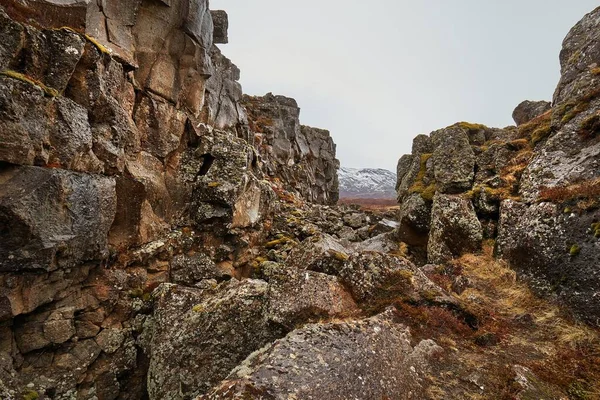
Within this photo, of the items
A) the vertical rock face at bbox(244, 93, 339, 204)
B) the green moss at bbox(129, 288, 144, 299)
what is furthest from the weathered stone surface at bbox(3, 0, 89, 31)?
the vertical rock face at bbox(244, 93, 339, 204)

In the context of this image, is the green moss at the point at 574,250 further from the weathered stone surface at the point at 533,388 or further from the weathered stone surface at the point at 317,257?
the weathered stone surface at the point at 317,257

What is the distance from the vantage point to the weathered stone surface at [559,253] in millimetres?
9109

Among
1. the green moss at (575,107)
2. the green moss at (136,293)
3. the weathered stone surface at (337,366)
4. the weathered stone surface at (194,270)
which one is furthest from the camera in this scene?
the weathered stone surface at (194,270)

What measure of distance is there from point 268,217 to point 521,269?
50.8 ft

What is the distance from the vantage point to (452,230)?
53.8 feet

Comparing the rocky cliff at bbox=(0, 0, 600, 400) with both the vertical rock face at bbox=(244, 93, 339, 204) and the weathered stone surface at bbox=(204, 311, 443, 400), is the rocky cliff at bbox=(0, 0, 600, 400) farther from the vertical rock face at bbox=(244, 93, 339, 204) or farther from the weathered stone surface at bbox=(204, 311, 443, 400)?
the vertical rock face at bbox=(244, 93, 339, 204)

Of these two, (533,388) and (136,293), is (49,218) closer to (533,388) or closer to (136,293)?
(136,293)

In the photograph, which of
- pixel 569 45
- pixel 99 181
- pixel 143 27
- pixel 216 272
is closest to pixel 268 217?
pixel 216 272

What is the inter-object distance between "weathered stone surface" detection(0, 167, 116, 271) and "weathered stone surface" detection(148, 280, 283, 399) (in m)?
4.38

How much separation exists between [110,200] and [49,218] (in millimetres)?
2681

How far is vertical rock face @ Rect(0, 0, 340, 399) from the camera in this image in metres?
10.3

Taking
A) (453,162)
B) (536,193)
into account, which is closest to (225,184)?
(453,162)

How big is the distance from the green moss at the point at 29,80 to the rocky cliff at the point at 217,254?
8cm

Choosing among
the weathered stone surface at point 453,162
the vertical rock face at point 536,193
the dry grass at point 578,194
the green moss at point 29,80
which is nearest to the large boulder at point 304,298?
the vertical rock face at point 536,193
